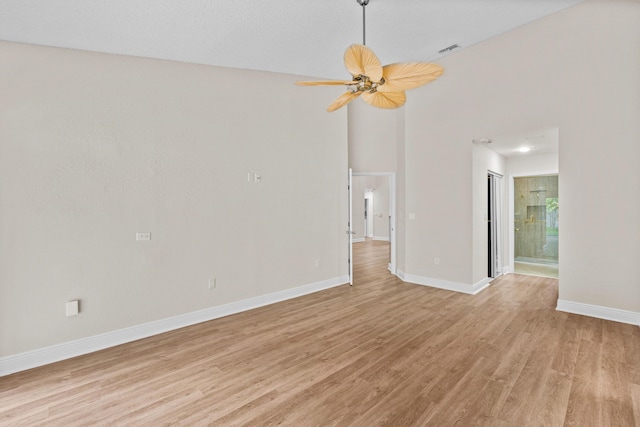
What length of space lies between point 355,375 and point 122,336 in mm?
2650

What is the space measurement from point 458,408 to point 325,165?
401 centimetres

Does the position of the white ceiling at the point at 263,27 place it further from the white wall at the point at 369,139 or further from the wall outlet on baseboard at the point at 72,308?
the wall outlet on baseboard at the point at 72,308

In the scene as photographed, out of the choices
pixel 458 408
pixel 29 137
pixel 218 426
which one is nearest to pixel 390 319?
pixel 458 408

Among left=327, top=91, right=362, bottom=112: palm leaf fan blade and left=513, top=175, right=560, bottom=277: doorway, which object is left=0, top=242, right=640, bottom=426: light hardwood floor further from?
left=513, top=175, right=560, bottom=277: doorway

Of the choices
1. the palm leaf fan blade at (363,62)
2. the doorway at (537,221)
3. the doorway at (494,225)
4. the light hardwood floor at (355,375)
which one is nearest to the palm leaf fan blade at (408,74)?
the palm leaf fan blade at (363,62)

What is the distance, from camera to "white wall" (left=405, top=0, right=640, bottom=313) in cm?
350

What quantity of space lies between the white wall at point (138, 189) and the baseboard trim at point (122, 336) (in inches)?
2.9

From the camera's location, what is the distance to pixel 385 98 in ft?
9.58

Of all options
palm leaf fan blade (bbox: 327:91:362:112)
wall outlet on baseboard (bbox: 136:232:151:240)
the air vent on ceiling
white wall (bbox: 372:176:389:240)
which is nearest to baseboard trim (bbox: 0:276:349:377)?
wall outlet on baseboard (bbox: 136:232:151:240)

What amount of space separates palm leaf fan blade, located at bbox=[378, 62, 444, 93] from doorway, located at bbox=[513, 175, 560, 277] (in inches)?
234

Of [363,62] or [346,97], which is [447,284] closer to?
[346,97]

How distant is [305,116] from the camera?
4.90 m

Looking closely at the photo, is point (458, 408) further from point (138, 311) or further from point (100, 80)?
point (100, 80)

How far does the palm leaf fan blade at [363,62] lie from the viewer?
85.9 inches
